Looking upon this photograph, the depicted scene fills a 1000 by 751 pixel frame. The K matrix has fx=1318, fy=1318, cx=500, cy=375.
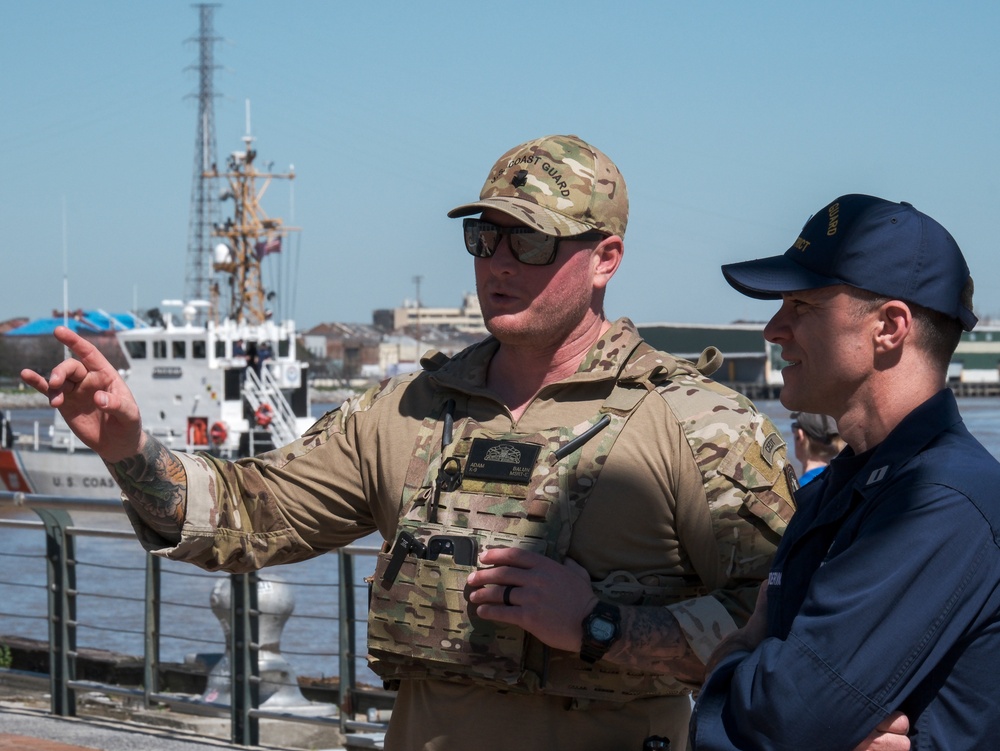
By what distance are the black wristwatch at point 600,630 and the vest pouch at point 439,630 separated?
5.3 inches

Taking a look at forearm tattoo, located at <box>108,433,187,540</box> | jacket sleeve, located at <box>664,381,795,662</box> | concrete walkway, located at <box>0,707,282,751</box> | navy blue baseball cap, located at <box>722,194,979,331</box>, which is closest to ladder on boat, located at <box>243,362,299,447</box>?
concrete walkway, located at <box>0,707,282,751</box>

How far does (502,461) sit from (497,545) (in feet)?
0.54

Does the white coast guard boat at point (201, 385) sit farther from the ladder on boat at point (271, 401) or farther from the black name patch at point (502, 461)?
the black name patch at point (502, 461)

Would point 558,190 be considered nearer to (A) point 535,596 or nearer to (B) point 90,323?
(A) point 535,596

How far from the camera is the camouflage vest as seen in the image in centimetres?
234

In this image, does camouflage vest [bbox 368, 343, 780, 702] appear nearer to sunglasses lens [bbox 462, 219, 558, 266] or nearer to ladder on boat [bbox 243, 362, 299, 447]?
sunglasses lens [bbox 462, 219, 558, 266]

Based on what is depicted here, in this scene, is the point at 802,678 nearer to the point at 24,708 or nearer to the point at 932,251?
the point at 932,251

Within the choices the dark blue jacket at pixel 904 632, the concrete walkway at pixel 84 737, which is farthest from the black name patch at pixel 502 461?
the concrete walkway at pixel 84 737

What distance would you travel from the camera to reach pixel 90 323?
27812 millimetres

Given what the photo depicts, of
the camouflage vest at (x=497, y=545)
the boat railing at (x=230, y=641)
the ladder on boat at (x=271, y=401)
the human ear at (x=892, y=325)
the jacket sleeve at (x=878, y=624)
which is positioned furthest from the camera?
the ladder on boat at (x=271, y=401)

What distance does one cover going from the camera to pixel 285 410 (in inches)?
1014

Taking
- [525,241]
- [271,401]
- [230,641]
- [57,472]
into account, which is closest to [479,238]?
[525,241]

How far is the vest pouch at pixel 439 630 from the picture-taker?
7.63 feet

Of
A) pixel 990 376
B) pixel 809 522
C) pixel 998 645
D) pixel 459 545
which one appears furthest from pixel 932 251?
pixel 990 376
